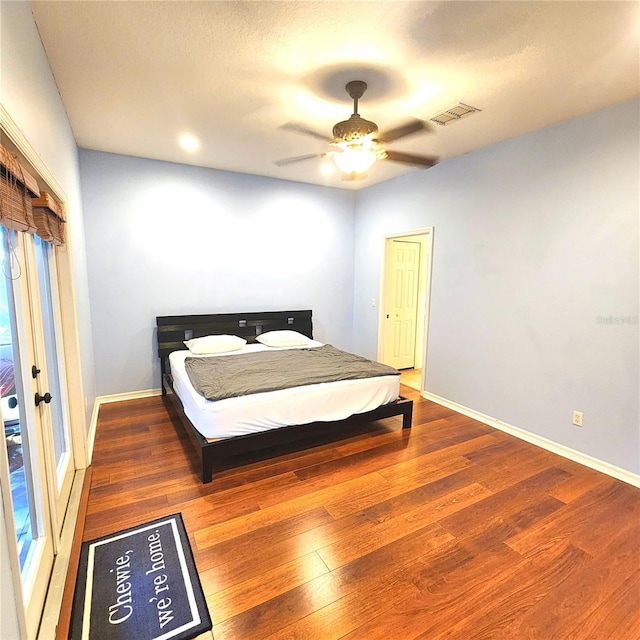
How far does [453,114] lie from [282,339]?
300 centimetres

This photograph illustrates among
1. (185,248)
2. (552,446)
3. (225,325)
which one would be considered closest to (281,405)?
(225,325)

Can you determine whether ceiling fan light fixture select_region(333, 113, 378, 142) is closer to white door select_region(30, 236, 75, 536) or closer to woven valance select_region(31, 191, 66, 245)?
woven valance select_region(31, 191, 66, 245)

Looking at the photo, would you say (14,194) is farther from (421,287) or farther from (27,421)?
(421,287)

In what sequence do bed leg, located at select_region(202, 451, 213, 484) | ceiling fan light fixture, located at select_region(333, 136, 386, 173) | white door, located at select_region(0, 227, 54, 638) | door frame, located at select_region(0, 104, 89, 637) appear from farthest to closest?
bed leg, located at select_region(202, 451, 213, 484)
ceiling fan light fixture, located at select_region(333, 136, 386, 173)
white door, located at select_region(0, 227, 54, 638)
door frame, located at select_region(0, 104, 89, 637)

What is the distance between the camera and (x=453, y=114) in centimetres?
291

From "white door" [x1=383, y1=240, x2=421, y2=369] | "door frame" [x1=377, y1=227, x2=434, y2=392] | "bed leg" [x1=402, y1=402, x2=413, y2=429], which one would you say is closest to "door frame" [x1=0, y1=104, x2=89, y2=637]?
"bed leg" [x1=402, y1=402, x2=413, y2=429]

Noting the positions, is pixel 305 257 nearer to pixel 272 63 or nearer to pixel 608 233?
pixel 272 63

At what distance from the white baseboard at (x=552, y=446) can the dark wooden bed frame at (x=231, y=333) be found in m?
0.84

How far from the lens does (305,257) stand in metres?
5.24

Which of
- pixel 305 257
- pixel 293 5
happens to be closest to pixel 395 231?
pixel 305 257

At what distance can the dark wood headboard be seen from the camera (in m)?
4.31

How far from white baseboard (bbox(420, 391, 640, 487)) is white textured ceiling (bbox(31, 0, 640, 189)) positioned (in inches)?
110

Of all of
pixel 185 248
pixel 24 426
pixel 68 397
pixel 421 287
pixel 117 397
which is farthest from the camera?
pixel 421 287

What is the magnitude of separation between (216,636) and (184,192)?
4.19 metres
